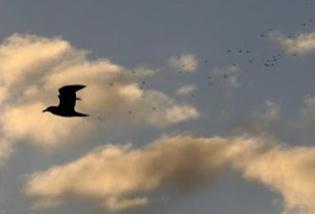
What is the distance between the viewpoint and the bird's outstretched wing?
562 ft

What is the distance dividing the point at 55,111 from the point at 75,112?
7.17 ft

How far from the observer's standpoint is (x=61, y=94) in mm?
172125

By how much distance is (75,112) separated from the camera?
172m

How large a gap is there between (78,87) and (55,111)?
3.14 metres

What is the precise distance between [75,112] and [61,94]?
6.37ft

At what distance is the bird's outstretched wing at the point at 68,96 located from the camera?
171413 millimetres

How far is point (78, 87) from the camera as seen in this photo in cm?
17150

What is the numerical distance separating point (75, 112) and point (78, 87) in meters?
2.05

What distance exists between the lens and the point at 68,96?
563 feet

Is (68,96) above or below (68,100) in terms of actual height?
above

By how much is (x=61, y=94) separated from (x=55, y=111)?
5.67ft
